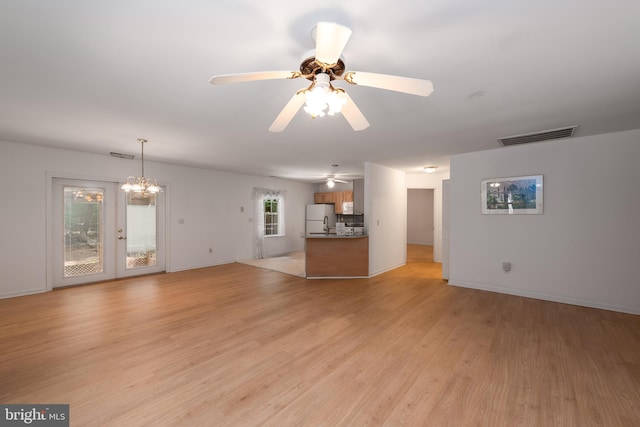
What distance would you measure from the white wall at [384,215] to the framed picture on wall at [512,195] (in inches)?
79.2

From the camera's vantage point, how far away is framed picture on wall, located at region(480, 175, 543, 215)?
13.8 ft

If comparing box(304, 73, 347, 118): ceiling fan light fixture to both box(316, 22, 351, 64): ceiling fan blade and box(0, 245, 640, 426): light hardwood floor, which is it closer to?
box(316, 22, 351, 64): ceiling fan blade

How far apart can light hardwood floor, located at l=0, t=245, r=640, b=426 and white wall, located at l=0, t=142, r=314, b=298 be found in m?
0.76

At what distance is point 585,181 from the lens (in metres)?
3.85

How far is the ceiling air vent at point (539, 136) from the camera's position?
11.5ft

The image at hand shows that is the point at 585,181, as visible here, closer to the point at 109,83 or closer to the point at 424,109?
the point at 424,109

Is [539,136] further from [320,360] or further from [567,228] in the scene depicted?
[320,360]

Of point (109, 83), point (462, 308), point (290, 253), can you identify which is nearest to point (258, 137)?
point (109, 83)

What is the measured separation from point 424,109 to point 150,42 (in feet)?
8.00

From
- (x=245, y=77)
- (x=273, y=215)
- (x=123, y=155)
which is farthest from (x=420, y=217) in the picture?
(x=245, y=77)

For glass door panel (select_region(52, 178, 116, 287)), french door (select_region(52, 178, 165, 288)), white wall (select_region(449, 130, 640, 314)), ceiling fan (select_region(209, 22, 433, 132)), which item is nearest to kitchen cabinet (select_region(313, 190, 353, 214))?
white wall (select_region(449, 130, 640, 314))

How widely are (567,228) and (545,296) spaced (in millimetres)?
1091

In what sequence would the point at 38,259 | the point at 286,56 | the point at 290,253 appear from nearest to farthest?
1. the point at 286,56
2. the point at 38,259
3. the point at 290,253

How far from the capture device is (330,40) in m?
1.26
